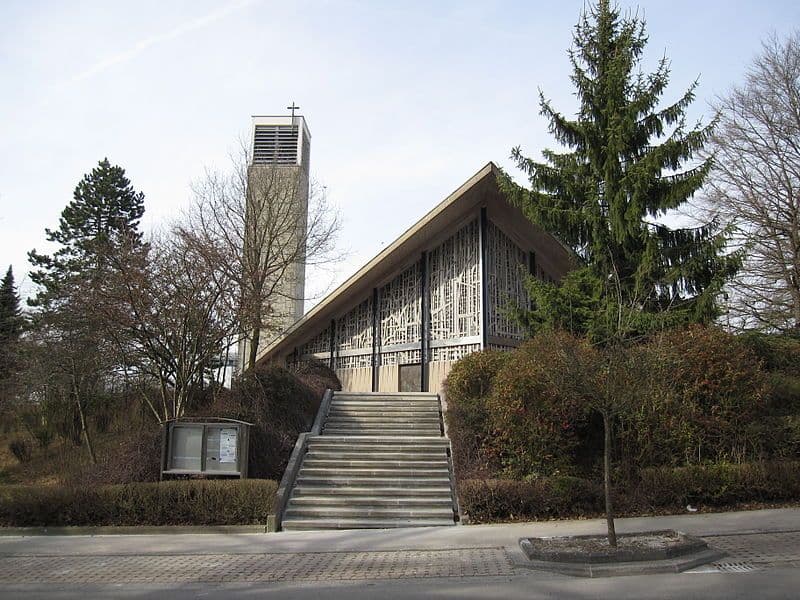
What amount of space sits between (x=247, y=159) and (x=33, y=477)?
12.7 m

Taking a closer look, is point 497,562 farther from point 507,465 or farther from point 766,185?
point 766,185

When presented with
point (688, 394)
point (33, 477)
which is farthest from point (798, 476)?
point (33, 477)

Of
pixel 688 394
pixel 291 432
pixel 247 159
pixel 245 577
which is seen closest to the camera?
pixel 245 577

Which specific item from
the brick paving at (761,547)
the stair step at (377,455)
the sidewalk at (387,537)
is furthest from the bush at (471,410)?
the brick paving at (761,547)

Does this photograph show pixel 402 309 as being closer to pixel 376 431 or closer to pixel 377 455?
pixel 376 431

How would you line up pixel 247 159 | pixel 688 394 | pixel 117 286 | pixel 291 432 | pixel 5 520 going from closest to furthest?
pixel 5 520
pixel 688 394
pixel 117 286
pixel 291 432
pixel 247 159

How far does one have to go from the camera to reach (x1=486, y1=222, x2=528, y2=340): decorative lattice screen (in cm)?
1927

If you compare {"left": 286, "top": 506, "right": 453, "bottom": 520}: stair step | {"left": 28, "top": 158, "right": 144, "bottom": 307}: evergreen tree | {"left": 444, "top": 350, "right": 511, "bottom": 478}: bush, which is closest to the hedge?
{"left": 286, "top": 506, "right": 453, "bottom": 520}: stair step

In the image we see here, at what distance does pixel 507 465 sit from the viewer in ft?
36.6

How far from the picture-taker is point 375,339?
21484 mm

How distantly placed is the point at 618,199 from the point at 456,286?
6583 mm

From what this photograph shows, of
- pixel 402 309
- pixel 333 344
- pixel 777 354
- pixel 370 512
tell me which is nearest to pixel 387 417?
pixel 370 512

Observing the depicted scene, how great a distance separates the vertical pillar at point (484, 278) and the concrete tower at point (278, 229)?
6159 millimetres

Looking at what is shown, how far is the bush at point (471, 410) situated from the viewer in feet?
38.1
